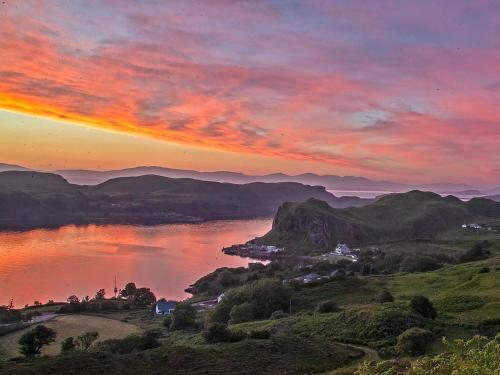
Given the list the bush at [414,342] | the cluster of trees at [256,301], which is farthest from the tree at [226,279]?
the bush at [414,342]

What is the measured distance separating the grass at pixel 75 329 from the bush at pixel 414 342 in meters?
40.5

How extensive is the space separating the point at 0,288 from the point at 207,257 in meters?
77.9

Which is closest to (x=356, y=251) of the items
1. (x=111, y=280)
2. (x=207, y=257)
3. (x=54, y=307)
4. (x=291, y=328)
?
(x=207, y=257)

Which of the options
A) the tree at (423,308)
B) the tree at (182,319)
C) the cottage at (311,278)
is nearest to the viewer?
the tree at (423,308)

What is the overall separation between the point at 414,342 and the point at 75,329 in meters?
54.1

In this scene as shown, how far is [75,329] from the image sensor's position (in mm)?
67188

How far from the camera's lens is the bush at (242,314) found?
5622 centimetres

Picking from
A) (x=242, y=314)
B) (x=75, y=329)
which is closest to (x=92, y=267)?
(x=75, y=329)

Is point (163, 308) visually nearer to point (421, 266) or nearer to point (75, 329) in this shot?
point (75, 329)

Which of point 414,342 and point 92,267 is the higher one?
point 414,342

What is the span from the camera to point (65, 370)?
89.6 ft

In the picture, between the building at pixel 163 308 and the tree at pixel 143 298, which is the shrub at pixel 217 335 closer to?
the building at pixel 163 308

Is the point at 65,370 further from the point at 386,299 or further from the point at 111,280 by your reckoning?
the point at 111,280

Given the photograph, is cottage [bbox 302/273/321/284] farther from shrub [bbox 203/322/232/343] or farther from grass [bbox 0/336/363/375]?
grass [bbox 0/336/363/375]
